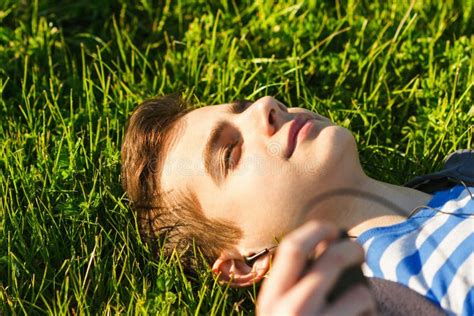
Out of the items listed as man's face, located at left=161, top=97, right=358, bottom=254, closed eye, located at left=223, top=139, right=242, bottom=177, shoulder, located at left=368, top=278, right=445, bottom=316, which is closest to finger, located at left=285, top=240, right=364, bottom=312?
shoulder, located at left=368, top=278, right=445, bottom=316

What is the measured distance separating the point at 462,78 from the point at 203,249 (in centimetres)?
155

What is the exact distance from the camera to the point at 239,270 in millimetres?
2947

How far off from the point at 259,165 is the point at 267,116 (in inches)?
8.3

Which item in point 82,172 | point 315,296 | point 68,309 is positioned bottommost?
point 68,309

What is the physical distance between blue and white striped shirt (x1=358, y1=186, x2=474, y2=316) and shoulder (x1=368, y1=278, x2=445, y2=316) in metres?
0.02

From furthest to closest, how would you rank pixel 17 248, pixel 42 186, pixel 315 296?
pixel 42 186 → pixel 17 248 → pixel 315 296

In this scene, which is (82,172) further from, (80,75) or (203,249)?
(80,75)

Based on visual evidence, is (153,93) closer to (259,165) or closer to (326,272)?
(259,165)

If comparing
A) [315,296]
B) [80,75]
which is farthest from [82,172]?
[315,296]

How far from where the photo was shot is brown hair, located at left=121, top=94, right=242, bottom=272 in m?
2.95

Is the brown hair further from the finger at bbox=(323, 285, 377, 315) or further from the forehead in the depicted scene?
the finger at bbox=(323, 285, 377, 315)

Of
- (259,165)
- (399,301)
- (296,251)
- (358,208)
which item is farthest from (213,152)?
(296,251)

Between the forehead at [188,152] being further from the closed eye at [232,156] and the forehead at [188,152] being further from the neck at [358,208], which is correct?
the neck at [358,208]

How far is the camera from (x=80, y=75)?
4.14m
